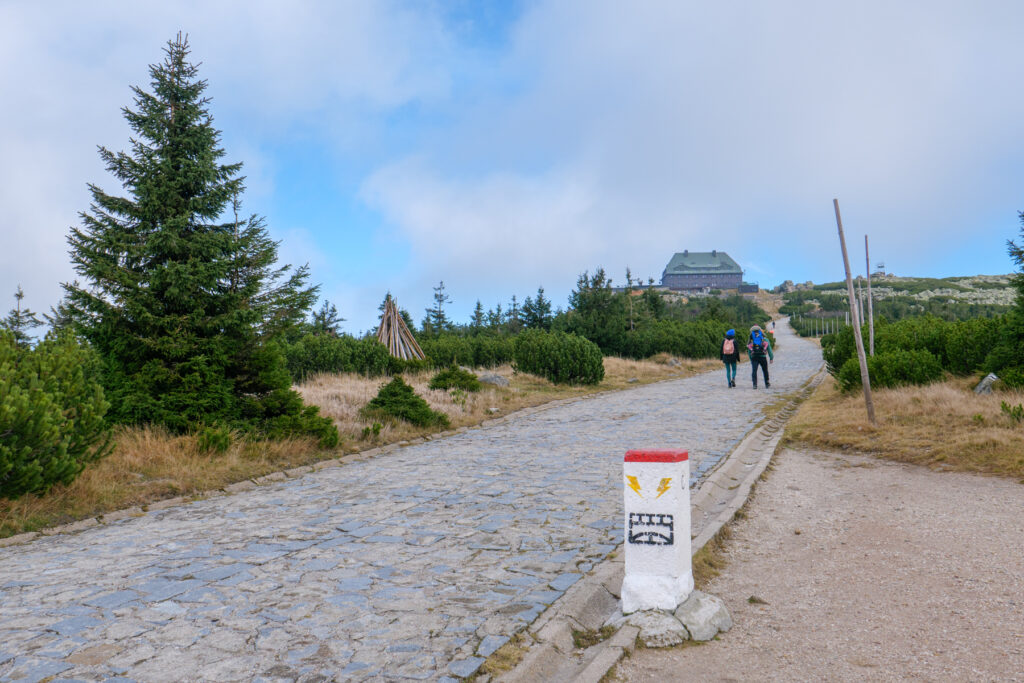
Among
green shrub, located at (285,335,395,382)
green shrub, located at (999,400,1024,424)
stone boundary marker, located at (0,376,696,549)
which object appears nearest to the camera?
stone boundary marker, located at (0,376,696,549)

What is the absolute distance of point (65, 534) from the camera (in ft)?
20.2

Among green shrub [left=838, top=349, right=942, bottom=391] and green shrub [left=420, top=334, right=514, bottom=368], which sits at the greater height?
green shrub [left=420, top=334, right=514, bottom=368]

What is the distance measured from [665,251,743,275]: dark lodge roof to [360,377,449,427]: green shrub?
161013mm

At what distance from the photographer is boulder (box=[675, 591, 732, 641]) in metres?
3.82

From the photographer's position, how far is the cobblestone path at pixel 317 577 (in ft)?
11.4

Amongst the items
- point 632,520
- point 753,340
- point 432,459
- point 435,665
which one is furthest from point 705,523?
point 753,340

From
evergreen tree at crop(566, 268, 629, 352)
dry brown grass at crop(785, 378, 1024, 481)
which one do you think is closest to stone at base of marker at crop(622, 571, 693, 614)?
dry brown grass at crop(785, 378, 1024, 481)

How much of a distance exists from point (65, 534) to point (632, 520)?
542 cm

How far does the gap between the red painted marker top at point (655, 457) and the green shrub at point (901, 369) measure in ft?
38.9

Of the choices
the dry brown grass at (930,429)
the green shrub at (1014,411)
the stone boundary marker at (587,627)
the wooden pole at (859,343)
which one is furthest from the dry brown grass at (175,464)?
the green shrub at (1014,411)

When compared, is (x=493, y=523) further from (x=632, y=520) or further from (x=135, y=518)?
(x=135, y=518)

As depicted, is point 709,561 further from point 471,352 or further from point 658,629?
point 471,352

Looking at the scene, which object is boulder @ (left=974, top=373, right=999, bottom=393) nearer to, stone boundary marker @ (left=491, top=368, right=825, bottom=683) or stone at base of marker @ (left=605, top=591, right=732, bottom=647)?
stone boundary marker @ (left=491, top=368, right=825, bottom=683)

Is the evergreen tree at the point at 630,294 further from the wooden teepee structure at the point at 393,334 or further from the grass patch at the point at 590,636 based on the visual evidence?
the grass patch at the point at 590,636
